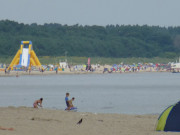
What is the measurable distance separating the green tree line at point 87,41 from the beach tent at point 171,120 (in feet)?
430

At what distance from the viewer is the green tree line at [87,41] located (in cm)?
15662

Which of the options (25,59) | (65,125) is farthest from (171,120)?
(25,59)

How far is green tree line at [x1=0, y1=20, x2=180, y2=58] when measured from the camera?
156625mm

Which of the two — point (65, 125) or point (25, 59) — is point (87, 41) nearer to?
point (25, 59)

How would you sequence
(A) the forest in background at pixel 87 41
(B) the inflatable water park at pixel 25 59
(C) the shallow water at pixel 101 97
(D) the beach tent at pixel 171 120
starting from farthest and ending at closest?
(A) the forest in background at pixel 87 41 < (B) the inflatable water park at pixel 25 59 < (C) the shallow water at pixel 101 97 < (D) the beach tent at pixel 171 120

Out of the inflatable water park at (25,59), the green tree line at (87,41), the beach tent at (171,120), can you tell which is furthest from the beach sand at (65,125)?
the green tree line at (87,41)

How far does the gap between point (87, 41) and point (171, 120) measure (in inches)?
6003

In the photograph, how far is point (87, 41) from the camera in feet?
561

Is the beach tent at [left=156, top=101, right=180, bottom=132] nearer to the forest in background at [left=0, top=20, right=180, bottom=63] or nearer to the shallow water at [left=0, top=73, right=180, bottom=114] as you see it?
the shallow water at [left=0, top=73, right=180, bottom=114]

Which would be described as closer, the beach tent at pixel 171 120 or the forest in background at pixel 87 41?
the beach tent at pixel 171 120

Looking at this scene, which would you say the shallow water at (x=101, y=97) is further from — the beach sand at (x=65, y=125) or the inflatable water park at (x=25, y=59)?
the inflatable water park at (x=25, y=59)

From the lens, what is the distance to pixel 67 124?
20016 millimetres

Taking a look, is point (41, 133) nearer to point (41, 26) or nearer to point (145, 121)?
point (145, 121)

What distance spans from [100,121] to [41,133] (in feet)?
17.9
